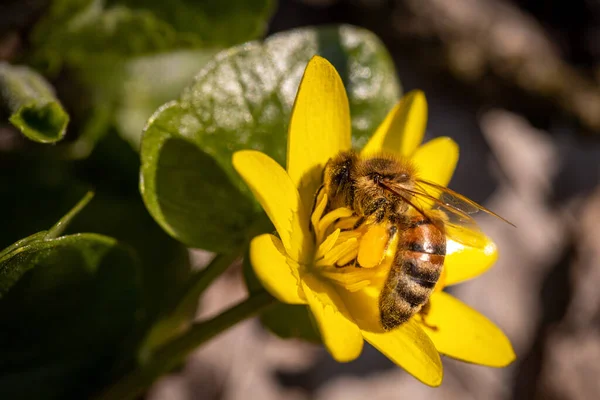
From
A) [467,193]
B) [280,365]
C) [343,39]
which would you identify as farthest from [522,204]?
[343,39]

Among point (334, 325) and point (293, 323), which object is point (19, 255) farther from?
point (293, 323)

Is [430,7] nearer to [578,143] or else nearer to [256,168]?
[578,143]

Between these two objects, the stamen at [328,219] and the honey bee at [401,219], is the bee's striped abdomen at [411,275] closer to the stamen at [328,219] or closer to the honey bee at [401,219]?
the honey bee at [401,219]

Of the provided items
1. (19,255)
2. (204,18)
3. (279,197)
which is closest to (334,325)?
(279,197)

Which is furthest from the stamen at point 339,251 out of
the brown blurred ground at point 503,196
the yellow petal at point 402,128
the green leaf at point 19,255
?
the brown blurred ground at point 503,196

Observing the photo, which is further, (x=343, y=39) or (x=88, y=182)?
(x=88, y=182)

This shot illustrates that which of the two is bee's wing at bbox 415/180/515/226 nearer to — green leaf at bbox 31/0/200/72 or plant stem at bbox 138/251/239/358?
plant stem at bbox 138/251/239/358

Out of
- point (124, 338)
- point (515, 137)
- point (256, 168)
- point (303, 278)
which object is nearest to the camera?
point (256, 168)
